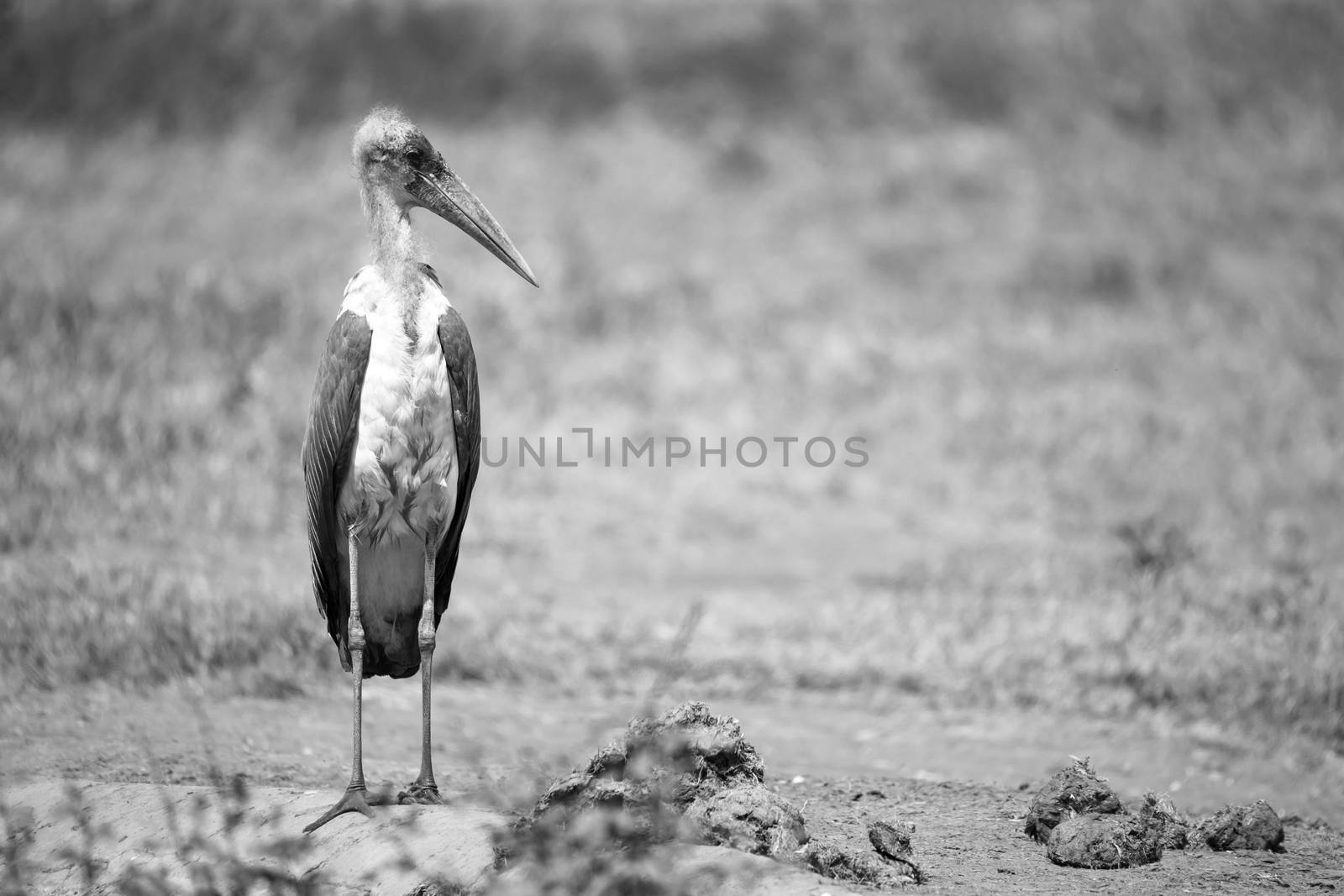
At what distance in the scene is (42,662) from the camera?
5133mm

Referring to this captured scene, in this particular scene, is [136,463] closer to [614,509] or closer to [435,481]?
[614,509]

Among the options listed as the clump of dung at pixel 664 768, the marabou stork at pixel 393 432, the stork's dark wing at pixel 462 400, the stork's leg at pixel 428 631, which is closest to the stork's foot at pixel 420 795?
the marabou stork at pixel 393 432

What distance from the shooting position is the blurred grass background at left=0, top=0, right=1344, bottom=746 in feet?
19.9

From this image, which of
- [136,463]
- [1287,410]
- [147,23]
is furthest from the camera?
[147,23]

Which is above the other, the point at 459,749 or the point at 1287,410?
the point at 1287,410

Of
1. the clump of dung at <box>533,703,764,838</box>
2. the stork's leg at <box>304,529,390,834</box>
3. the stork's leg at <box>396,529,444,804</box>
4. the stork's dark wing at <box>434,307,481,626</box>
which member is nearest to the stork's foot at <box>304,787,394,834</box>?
the stork's leg at <box>304,529,390,834</box>

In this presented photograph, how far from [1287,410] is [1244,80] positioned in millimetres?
5753

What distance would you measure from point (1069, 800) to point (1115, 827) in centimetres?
16

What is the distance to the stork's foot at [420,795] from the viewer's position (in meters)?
3.42

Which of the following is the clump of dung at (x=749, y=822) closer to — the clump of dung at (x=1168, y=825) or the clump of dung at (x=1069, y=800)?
the clump of dung at (x=1069, y=800)

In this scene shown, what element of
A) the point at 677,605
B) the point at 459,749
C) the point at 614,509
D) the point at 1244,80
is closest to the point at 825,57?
the point at 1244,80

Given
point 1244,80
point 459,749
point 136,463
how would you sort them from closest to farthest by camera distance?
1. point 459,749
2. point 136,463
3. point 1244,80

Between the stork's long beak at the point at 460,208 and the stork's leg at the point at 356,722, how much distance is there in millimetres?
874

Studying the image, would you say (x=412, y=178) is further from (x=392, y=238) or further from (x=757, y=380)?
(x=757, y=380)
